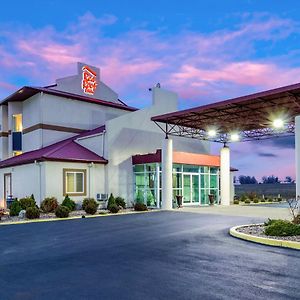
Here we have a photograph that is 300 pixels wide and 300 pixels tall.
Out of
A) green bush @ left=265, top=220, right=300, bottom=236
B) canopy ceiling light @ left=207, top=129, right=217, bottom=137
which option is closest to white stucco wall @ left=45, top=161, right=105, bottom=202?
canopy ceiling light @ left=207, top=129, right=217, bottom=137

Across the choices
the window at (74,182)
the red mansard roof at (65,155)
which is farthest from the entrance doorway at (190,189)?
the window at (74,182)

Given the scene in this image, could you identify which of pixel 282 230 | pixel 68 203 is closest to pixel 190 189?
pixel 68 203

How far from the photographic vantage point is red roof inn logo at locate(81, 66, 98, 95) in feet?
99.1

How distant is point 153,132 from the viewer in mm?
27453

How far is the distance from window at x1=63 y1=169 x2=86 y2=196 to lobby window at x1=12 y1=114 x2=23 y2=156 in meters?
8.64

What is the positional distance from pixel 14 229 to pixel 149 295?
10.2 m

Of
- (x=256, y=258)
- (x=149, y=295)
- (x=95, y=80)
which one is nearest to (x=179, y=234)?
(x=256, y=258)

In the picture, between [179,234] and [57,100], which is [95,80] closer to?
[57,100]

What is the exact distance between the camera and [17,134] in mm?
29375

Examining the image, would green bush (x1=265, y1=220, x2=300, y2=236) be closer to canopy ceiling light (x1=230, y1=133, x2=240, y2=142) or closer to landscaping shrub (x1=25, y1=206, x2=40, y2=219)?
landscaping shrub (x1=25, y1=206, x2=40, y2=219)

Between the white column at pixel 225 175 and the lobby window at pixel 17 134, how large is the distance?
54.7 feet

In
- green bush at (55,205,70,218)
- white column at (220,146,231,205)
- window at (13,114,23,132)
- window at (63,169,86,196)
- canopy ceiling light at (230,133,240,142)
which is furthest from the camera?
window at (13,114,23,132)

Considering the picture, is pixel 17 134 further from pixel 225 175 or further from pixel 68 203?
pixel 225 175

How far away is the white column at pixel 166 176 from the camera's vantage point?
2336 cm
